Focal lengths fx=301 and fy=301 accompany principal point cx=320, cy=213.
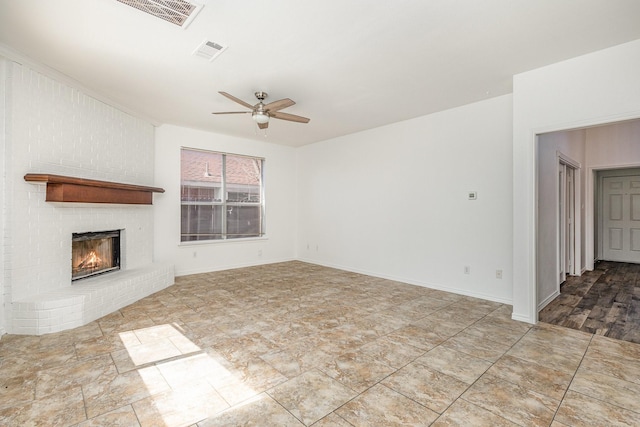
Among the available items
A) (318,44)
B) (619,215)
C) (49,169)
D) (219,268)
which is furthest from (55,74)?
(619,215)

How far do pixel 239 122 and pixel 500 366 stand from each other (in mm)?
4783

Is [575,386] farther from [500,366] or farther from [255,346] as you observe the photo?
[255,346]

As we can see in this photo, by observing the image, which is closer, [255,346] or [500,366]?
[500,366]

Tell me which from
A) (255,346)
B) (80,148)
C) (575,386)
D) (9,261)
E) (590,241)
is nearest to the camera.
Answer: (575,386)

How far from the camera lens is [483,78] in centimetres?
343

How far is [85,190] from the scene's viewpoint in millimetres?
3469

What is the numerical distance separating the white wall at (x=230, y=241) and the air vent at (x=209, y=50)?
114 inches

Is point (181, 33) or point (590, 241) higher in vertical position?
point (181, 33)

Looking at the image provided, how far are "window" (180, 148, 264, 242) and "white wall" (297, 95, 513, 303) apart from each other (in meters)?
1.43

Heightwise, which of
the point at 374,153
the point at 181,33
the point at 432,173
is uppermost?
the point at 181,33

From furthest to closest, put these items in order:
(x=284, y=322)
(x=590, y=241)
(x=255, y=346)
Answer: (x=590, y=241) → (x=284, y=322) → (x=255, y=346)

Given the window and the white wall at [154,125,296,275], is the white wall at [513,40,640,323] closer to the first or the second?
the white wall at [154,125,296,275]

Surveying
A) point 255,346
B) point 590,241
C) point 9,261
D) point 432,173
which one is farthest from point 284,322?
point 590,241

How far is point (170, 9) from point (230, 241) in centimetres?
451
